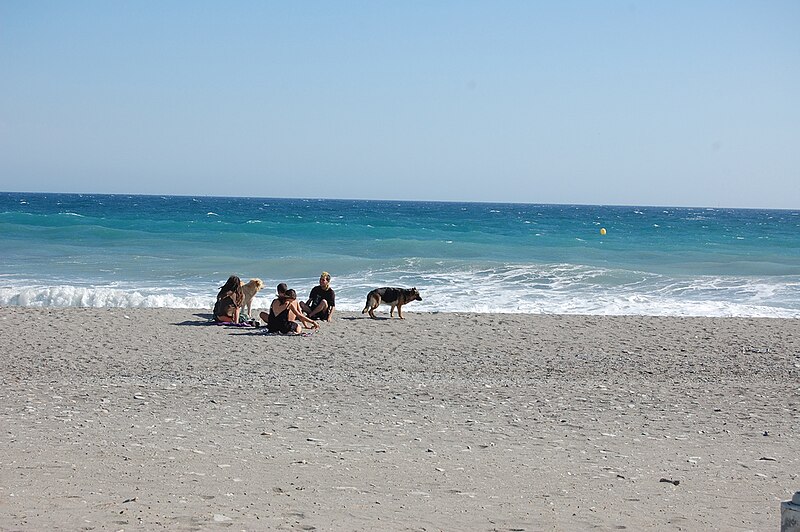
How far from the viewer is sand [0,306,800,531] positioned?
16.9ft

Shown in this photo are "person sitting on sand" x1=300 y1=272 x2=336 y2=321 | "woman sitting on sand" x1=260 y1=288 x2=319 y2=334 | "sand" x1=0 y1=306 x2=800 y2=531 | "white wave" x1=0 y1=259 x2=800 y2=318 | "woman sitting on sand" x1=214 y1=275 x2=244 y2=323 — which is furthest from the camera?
"white wave" x1=0 y1=259 x2=800 y2=318

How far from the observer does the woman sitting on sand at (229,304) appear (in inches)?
533

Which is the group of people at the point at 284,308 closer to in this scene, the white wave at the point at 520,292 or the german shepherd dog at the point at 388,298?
the german shepherd dog at the point at 388,298

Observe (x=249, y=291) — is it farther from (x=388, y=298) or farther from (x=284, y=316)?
(x=388, y=298)

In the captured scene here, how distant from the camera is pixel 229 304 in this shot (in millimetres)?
13547

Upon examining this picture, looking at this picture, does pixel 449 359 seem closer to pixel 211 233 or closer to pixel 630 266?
pixel 630 266

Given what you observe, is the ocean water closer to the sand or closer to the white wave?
the white wave

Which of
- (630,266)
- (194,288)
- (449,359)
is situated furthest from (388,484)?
(630,266)

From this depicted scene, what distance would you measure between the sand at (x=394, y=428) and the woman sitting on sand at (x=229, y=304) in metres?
0.65

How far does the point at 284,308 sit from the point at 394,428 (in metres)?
5.52

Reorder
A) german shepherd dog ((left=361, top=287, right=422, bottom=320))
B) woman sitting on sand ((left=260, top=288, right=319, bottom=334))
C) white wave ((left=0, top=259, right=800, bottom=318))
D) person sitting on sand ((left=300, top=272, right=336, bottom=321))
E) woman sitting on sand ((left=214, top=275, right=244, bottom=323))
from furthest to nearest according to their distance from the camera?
white wave ((left=0, top=259, right=800, bottom=318)) → german shepherd dog ((left=361, top=287, right=422, bottom=320)) → person sitting on sand ((left=300, top=272, right=336, bottom=321)) → woman sitting on sand ((left=214, top=275, right=244, bottom=323)) → woman sitting on sand ((left=260, top=288, right=319, bottom=334))

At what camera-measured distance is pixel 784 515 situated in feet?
9.59

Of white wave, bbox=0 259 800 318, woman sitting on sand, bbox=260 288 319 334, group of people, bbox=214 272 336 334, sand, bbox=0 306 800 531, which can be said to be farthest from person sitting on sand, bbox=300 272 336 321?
white wave, bbox=0 259 800 318

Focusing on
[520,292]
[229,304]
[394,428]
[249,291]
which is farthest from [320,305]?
[520,292]
